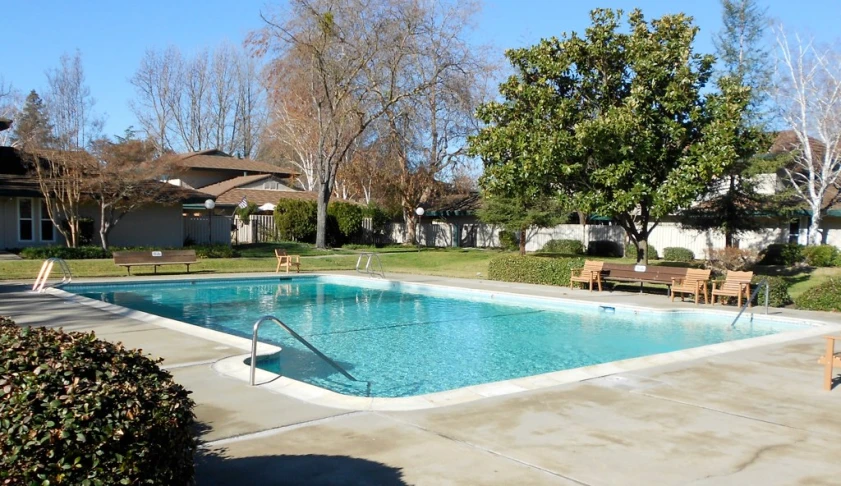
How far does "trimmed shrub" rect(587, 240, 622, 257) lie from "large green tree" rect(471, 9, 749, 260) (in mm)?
14897

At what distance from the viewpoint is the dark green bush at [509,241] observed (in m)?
40.9

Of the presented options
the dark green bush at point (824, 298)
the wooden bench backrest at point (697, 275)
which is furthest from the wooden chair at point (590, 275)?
the dark green bush at point (824, 298)

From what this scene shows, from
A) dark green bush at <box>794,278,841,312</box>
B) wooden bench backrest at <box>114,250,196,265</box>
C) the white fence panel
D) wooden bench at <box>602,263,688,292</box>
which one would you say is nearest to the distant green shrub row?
wooden bench backrest at <box>114,250,196,265</box>

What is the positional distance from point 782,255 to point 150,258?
82.6 ft

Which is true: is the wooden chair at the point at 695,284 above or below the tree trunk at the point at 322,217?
below

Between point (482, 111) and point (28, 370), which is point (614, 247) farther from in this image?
point (28, 370)

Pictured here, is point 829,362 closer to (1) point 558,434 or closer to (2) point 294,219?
(1) point 558,434

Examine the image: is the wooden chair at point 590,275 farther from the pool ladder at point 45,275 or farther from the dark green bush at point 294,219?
the dark green bush at point 294,219

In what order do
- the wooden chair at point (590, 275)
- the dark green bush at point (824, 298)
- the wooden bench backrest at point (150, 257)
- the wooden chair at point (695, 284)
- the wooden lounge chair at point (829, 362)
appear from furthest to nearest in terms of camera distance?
the wooden bench backrest at point (150, 257)
the wooden chair at point (590, 275)
the wooden chair at point (695, 284)
the dark green bush at point (824, 298)
the wooden lounge chair at point (829, 362)

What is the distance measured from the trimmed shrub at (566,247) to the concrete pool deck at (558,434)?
27.8m

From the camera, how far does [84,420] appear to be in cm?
326

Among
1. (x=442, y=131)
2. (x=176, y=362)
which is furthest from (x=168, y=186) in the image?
(x=176, y=362)

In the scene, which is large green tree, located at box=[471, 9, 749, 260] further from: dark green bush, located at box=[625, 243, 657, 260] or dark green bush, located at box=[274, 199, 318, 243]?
dark green bush, located at box=[274, 199, 318, 243]

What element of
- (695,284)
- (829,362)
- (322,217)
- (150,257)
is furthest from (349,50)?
(829,362)
